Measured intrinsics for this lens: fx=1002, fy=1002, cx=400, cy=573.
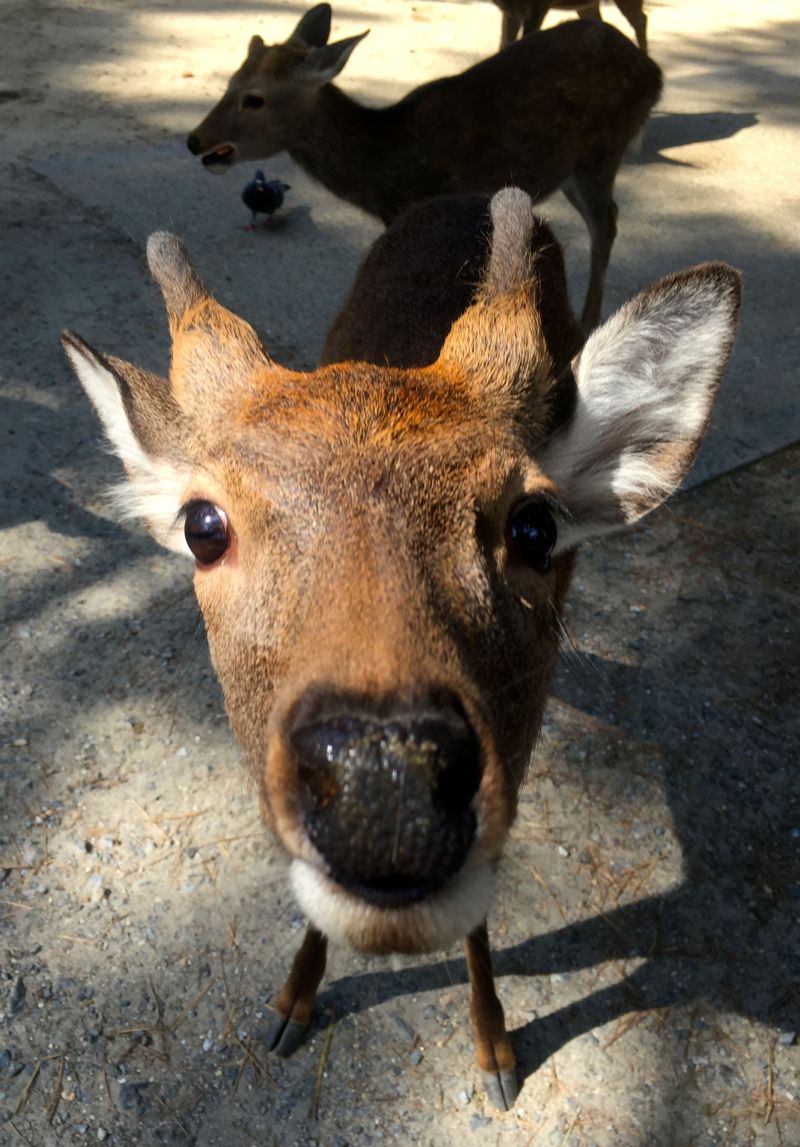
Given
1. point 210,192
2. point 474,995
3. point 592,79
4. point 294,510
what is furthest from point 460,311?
point 210,192

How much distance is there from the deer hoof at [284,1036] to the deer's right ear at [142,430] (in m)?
1.46

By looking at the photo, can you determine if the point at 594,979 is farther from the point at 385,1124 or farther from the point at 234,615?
the point at 234,615

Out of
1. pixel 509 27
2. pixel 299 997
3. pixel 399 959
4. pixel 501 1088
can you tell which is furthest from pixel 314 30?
pixel 501 1088

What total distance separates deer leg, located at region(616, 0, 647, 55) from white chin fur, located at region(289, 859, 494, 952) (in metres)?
10.1

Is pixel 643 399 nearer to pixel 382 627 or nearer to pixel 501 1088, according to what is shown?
pixel 382 627

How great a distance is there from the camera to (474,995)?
9.60ft

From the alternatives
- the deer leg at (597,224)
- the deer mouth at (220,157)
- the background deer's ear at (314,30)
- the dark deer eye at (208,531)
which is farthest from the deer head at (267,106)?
the dark deer eye at (208,531)

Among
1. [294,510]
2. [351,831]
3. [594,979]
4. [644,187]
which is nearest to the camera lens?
[351,831]

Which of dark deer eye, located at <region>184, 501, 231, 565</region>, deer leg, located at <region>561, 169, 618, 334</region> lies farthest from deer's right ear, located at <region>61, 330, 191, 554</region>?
deer leg, located at <region>561, 169, 618, 334</region>

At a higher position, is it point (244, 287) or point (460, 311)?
point (460, 311)

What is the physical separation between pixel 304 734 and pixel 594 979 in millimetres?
2066

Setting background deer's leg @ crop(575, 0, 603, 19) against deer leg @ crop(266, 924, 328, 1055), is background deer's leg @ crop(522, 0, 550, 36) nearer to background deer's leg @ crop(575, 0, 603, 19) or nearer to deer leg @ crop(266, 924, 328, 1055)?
background deer's leg @ crop(575, 0, 603, 19)

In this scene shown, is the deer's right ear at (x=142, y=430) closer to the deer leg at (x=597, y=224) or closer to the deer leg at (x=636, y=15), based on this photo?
the deer leg at (x=597, y=224)

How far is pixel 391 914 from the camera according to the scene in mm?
1615
